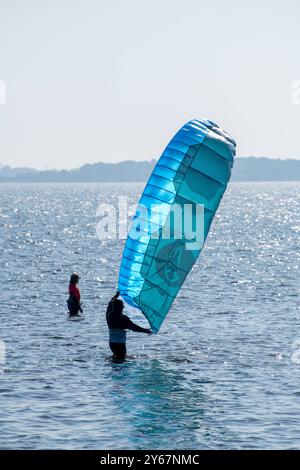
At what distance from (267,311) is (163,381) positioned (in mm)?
15094

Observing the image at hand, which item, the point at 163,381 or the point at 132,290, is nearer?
the point at 163,381

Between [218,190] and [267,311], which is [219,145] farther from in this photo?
[267,311]

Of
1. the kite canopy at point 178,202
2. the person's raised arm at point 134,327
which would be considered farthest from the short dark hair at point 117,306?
the kite canopy at point 178,202

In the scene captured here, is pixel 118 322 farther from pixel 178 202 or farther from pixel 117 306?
pixel 178 202

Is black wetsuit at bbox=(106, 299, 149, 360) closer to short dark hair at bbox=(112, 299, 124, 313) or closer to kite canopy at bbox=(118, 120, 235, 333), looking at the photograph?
short dark hair at bbox=(112, 299, 124, 313)

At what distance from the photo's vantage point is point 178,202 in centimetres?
3016

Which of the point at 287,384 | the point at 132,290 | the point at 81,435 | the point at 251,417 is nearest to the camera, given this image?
the point at 81,435

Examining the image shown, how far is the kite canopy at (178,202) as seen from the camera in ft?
99.1

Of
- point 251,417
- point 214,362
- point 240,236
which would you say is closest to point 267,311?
point 214,362

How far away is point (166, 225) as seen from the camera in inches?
1193

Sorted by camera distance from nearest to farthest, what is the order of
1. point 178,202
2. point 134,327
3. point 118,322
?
point 134,327
point 118,322
point 178,202

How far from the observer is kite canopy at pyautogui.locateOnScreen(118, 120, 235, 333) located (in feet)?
99.1

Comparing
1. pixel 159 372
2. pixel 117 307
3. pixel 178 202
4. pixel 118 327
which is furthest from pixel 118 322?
pixel 178 202

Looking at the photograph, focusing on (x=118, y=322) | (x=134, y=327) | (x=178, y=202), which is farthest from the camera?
(x=178, y=202)
